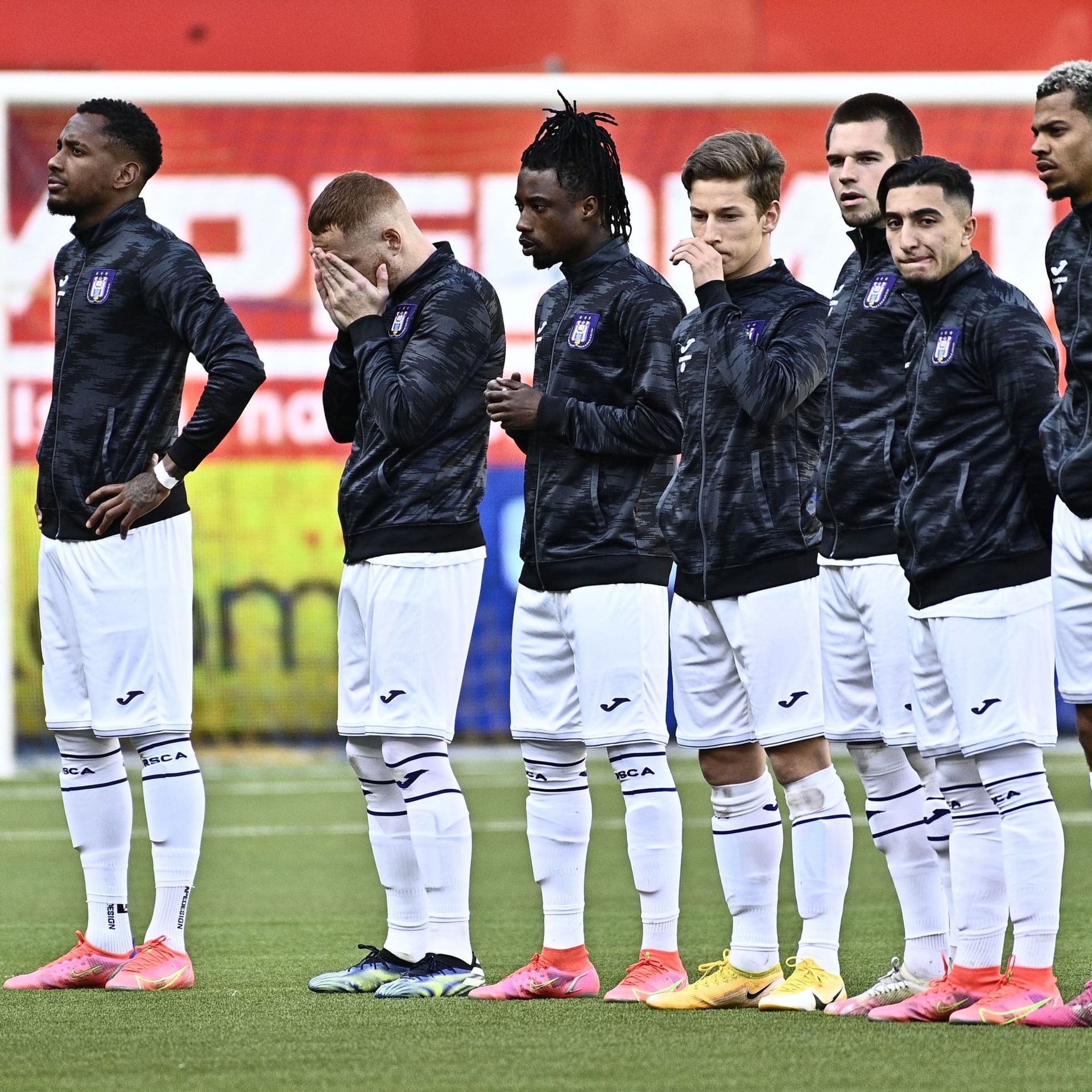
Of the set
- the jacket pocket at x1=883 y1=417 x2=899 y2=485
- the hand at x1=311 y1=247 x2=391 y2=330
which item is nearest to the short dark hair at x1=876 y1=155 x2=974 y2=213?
the jacket pocket at x1=883 y1=417 x2=899 y2=485

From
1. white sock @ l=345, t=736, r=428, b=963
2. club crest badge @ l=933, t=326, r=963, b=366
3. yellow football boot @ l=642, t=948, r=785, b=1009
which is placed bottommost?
yellow football boot @ l=642, t=948, r=785, b=1009

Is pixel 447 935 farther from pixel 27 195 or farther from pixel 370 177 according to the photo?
pixel 27 195

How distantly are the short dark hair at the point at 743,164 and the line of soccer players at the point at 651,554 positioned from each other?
1cm

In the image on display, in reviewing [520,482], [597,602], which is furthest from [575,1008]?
[520,482]

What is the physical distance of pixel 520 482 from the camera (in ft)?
40.7

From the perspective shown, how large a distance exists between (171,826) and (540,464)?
139 centimetres

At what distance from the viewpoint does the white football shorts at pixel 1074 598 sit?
4555 millimetres

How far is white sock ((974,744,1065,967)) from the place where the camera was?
4.58 metres

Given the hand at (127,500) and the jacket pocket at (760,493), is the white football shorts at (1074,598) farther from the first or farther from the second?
the hand at (127,500)

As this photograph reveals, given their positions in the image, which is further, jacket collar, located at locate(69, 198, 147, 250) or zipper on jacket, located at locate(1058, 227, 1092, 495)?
jacket collar, located at locate(69, 198, 147, 250)

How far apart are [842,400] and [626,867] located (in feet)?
10.7

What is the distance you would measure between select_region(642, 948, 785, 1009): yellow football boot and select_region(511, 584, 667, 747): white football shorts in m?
0.62

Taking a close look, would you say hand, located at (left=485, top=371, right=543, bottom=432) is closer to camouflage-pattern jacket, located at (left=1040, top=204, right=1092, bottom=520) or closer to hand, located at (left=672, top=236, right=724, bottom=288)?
hand, located at (left=672, top=236, right=724, bottom=288)

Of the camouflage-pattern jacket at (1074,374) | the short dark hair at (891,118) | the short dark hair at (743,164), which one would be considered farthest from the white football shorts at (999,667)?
the short dark hair at (891,118)
